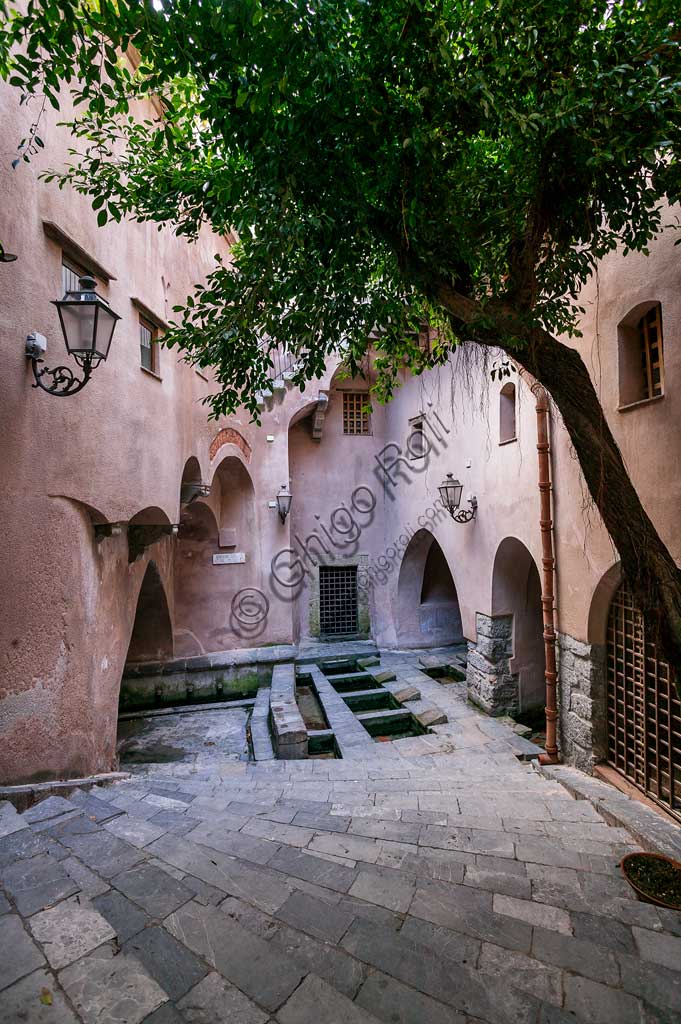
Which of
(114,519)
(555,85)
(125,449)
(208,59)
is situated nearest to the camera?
(208,59)

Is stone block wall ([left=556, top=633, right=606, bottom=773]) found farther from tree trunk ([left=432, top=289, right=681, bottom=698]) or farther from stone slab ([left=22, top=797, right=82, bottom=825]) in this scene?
stone slab ([left=22, top=797, right=82, bottom=825])

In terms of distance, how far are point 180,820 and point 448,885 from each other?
1.82 m

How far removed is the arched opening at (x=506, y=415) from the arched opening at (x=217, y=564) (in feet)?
17.3

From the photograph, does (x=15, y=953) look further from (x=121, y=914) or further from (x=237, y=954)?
(x=237, y=954)

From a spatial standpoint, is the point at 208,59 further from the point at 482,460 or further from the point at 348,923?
the point at 482,460

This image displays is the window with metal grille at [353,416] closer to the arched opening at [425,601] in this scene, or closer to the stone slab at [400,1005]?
the arched opening at [425,601]

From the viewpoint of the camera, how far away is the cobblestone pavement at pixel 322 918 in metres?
1.89

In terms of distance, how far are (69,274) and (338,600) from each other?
10013mm

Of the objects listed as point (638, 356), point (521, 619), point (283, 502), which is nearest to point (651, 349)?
point (638, 356)

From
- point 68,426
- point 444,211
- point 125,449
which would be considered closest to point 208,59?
point 444,211

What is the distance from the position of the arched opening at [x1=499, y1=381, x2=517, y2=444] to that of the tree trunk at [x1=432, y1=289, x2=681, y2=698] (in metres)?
4.64

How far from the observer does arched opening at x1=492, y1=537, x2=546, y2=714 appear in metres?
8.27

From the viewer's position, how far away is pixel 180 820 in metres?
3.54

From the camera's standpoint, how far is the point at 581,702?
590 cm
